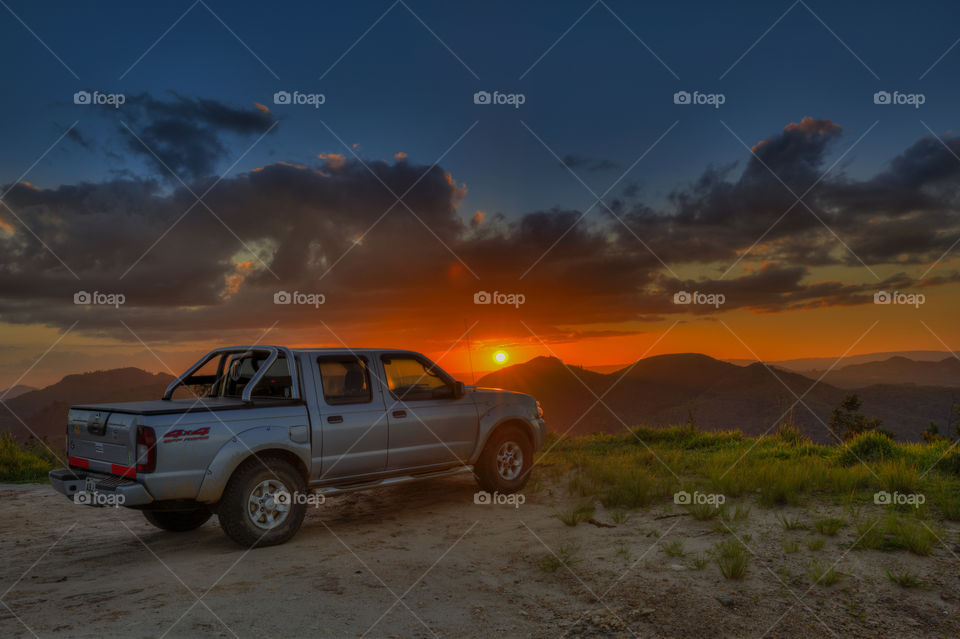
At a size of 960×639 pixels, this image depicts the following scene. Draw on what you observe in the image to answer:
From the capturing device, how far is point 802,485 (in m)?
9.12

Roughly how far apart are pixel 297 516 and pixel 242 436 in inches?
44.7

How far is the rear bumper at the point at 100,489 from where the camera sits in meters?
6.91

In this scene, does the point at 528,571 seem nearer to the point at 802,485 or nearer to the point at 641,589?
the point at 641,589

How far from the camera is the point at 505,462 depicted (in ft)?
33.4

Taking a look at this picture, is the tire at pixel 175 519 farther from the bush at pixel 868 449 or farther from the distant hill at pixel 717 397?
the distant hill at pixel 717 397

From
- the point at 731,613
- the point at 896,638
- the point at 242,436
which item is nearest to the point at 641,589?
the point at 731,613

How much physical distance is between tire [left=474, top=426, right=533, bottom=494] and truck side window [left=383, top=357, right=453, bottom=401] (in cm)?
107

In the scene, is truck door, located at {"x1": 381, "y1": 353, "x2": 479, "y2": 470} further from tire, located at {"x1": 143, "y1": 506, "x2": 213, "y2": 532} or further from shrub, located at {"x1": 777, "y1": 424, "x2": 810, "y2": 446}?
shrub, located at {"x1": 777, "y1": 424, "x2": 810, "y2": 446}

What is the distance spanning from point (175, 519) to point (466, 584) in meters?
4.53

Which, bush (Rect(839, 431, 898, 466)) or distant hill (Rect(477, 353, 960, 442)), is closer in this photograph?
bush (Rect(839, 431, 898, 466))

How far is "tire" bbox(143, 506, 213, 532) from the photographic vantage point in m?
8.72

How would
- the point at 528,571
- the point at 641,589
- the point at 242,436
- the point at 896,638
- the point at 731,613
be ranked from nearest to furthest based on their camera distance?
the point at 896,638 → the point at 731,613 → the point at 641,589 → the point at 528,571 → the point at 242,436

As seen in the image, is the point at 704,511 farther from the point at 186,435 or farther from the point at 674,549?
the point at 186,435

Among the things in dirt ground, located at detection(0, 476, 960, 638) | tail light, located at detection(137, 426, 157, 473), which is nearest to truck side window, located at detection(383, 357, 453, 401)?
dirt ground, located at detection(0, 476, 960, 638)
